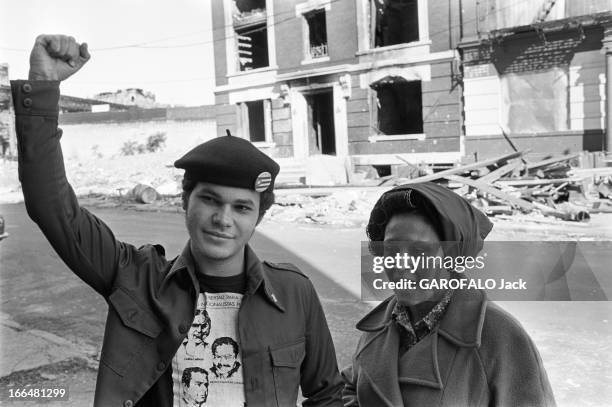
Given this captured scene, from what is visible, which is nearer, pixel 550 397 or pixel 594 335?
pixel 550 397

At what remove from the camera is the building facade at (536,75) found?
15.4 meters

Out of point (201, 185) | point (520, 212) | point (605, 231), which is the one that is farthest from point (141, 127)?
point (201, 185)

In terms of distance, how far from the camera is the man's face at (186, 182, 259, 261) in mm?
2064

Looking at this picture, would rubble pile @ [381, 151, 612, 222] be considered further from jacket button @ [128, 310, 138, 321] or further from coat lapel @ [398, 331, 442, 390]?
jacket button @ [128, 310, 138, 321]

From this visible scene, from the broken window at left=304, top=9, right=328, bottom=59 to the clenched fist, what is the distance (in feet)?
64.9

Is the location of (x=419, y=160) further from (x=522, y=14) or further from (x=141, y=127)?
(x=141, y=127)

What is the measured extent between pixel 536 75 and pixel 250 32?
1151 cm

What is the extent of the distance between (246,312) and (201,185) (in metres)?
0.50

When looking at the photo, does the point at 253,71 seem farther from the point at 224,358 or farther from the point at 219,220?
the point at 224,358

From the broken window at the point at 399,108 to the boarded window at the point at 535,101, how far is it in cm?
404

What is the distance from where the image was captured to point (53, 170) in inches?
71.7

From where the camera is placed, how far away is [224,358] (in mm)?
2018

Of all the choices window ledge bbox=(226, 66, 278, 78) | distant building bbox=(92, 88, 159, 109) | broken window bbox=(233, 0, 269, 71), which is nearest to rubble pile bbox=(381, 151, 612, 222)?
window ledge bbox=(226, 66, 278, 78)

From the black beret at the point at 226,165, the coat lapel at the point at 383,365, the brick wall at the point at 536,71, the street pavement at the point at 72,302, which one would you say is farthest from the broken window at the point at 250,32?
the coat lapel at the point at 383,365
